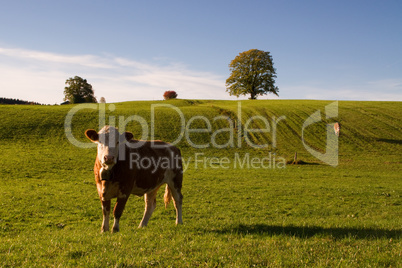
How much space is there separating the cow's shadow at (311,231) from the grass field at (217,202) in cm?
4

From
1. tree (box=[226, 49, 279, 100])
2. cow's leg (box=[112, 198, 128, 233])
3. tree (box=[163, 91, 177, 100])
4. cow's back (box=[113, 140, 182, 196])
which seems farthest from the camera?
tree (box=[163, 91, 177, 100])

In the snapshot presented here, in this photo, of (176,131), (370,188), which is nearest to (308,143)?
(176,131)

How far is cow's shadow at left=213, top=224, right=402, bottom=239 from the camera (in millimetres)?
7398

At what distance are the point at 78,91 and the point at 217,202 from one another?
83.4 m

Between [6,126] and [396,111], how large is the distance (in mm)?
76560

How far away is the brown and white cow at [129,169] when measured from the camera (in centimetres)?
782

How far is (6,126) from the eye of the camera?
4022cm

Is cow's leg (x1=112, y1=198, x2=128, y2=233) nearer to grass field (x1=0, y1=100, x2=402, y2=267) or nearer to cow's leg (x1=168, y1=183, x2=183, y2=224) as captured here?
grass field (x1=0, y1=100, x2=402, y2=267)

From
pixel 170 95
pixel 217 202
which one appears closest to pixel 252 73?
pixel 170 95

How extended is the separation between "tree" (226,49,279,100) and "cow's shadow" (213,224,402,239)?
78.6m

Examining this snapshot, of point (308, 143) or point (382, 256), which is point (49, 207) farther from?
point (308, 143)

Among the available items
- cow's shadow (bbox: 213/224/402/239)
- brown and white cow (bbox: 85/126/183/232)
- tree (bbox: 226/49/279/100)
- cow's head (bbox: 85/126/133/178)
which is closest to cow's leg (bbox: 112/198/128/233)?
brown and white cow (bbox: 85/126/183/232)

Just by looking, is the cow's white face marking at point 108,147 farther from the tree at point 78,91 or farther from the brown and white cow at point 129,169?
the tree at point 78,91

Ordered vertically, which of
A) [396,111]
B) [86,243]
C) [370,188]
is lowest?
[370,188]
